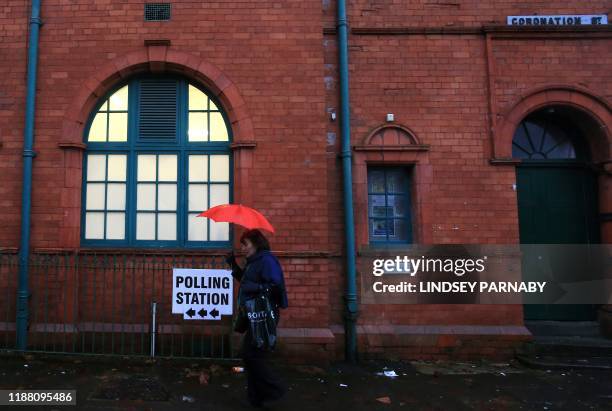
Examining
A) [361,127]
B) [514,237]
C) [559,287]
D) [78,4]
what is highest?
[78,4]

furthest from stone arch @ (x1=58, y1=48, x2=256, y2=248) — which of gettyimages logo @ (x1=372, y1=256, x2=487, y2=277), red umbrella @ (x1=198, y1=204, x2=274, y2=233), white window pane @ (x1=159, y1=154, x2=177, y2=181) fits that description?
gettyimages logo @ (x1=372, y1=256, x2=487, y2=277)

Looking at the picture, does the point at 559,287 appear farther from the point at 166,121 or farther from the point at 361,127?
the point at 166,121

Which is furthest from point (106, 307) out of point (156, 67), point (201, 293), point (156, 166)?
point (156, 67)

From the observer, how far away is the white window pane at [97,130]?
6.42m

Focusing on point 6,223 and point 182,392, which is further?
point 6,223

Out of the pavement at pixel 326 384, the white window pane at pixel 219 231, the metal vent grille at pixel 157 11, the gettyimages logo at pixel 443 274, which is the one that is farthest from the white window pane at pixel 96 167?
the gettyimages logo at pixel 443 274

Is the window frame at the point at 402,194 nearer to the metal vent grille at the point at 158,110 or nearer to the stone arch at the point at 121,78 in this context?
the stone arch at the point at 121,78

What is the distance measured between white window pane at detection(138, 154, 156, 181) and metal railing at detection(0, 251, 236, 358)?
1166 mm

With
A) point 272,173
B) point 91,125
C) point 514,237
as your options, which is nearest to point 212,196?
point 272,173

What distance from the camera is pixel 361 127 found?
20.9ft

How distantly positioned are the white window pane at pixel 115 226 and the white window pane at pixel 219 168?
1479 mm

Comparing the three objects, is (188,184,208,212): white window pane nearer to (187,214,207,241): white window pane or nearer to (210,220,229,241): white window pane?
(187,214,207,241): white window pane

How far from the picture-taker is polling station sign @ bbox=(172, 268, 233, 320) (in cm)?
547

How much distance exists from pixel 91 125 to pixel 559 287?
25.2 feet
